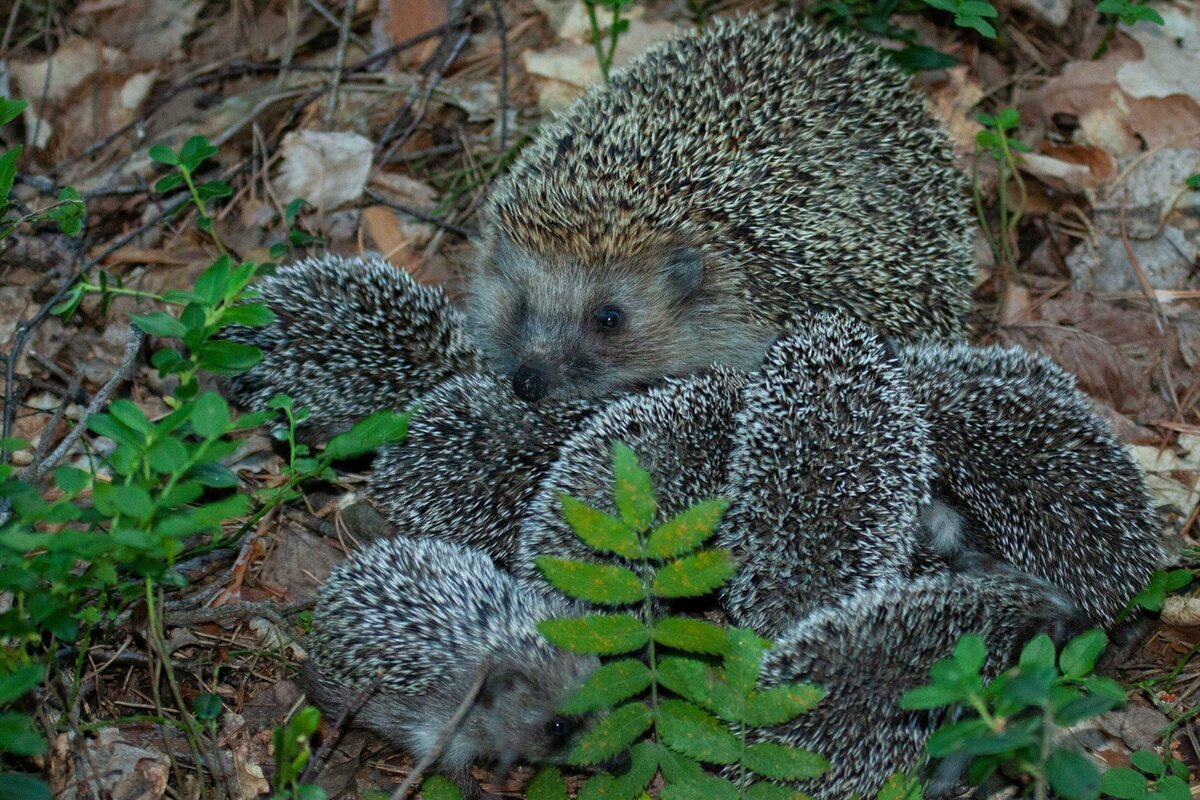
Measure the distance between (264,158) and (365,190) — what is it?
600 millimetres

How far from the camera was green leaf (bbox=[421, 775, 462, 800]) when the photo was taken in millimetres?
3570

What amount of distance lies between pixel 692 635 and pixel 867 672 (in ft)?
1.92

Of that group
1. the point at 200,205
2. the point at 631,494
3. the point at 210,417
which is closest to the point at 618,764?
the point at 631,494

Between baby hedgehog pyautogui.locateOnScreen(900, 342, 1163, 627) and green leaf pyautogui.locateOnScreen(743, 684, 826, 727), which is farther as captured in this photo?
baby hedgehog pyautogui.locateOnScreen(900, 342, 1163, 627)

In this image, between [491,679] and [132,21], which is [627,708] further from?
[132,21]

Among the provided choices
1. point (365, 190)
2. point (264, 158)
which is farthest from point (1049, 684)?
point (264, 158)

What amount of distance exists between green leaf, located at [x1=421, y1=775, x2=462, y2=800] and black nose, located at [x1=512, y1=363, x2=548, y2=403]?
5.13 feet

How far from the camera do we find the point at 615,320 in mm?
4969

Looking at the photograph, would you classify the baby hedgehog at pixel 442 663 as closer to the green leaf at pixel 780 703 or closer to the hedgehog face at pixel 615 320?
the green leaf at pixel 780 703

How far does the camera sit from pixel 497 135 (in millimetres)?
6102

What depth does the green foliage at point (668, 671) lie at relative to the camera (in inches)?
127

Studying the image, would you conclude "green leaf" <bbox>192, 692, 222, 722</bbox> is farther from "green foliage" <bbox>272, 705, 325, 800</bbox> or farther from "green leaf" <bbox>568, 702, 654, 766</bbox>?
"green leaf" <bbox>568, 702, 654, 766</bbox>

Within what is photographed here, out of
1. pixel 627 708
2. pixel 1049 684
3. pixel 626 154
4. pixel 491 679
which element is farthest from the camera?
pixel 626 154

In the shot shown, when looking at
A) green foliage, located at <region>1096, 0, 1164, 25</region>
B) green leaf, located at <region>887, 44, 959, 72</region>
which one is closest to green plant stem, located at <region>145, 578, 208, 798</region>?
green leaf, located at <region>887, 44, 959, 72</region>
